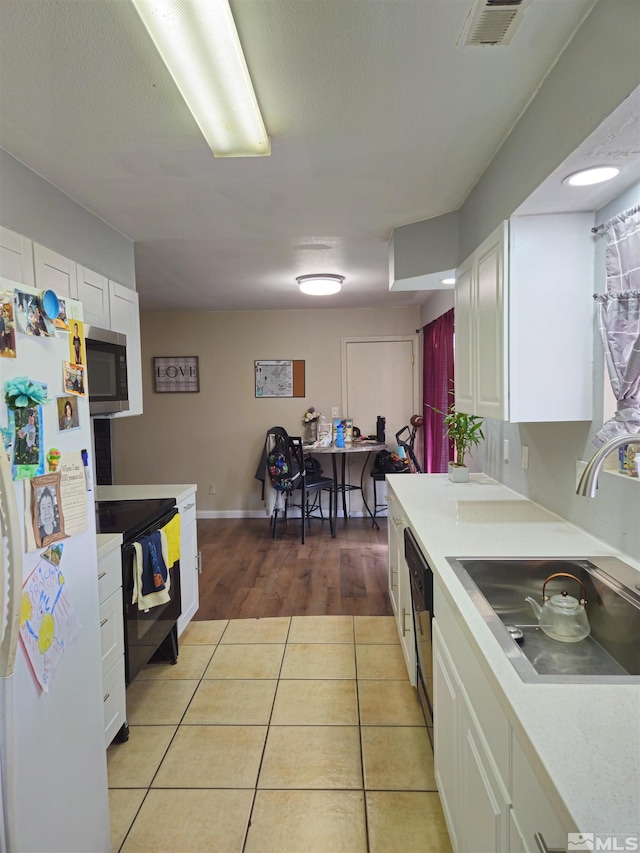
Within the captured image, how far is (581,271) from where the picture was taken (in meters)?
1.71

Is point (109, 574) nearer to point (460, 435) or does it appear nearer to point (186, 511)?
point (186, 511)

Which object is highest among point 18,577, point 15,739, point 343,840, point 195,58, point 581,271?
point 195,58

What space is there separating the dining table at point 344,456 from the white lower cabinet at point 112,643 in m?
2.96

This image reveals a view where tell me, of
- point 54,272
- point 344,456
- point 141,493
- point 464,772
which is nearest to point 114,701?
point 141,493

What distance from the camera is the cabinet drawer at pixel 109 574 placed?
1.80m

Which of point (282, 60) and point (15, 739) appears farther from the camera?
point (282, 60)

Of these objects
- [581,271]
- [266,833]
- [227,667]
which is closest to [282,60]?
[581,271]

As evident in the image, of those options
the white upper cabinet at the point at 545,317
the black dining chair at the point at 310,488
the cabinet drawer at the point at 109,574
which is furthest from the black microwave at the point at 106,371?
the black dining chair at the point at 310,488

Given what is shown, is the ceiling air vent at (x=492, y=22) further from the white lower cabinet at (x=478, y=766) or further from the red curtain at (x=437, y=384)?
the red curtain at (x=437, y=384)

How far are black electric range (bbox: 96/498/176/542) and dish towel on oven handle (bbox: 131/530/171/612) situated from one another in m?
0.06

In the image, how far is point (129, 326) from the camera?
2.84m

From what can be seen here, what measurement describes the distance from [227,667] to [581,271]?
2.46 metres

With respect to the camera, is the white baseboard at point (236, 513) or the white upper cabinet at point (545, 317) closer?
the white upper cabinet at point (545, 317)

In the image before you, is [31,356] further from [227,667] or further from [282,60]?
[227,667]
